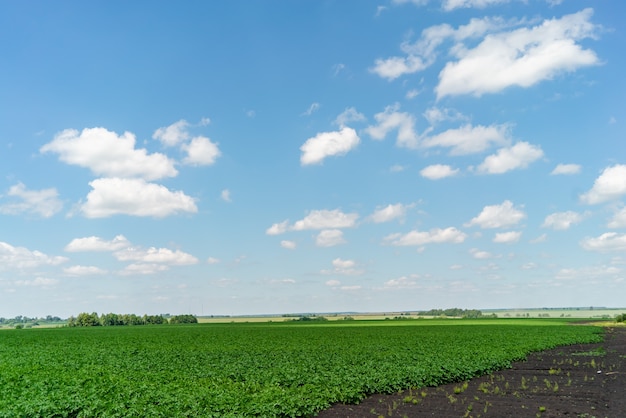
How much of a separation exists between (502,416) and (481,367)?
11.9 metres

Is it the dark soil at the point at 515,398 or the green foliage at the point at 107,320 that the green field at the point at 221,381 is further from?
the green foliage at the point at 107,320

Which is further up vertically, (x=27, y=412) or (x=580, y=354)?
(x=27, y=412)

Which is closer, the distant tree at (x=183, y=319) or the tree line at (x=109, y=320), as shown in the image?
the tree line at (x=109, y=320)

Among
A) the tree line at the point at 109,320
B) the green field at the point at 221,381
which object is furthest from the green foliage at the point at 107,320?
the green field at the point at 221,381

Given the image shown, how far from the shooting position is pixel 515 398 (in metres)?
21.6

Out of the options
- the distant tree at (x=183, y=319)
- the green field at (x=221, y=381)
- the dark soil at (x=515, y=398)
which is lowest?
the distant tree at (x=183, y=319)

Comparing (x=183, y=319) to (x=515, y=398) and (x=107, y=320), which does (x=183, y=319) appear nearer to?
(x=107, y=320)

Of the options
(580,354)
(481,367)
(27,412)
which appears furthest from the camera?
(580,354)

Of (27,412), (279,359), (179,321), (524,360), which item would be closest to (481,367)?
(524,360)

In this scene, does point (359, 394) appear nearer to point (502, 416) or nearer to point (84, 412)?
point (502, 416)

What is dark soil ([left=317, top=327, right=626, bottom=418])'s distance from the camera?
19016 millimetres

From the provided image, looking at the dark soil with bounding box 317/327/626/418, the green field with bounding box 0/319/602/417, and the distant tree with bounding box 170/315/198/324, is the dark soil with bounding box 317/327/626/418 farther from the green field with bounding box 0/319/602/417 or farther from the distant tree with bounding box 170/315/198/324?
the distant tree with bounding box 170/315/198/324

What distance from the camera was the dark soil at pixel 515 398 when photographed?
62.4ft

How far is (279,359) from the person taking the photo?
33.6 m
